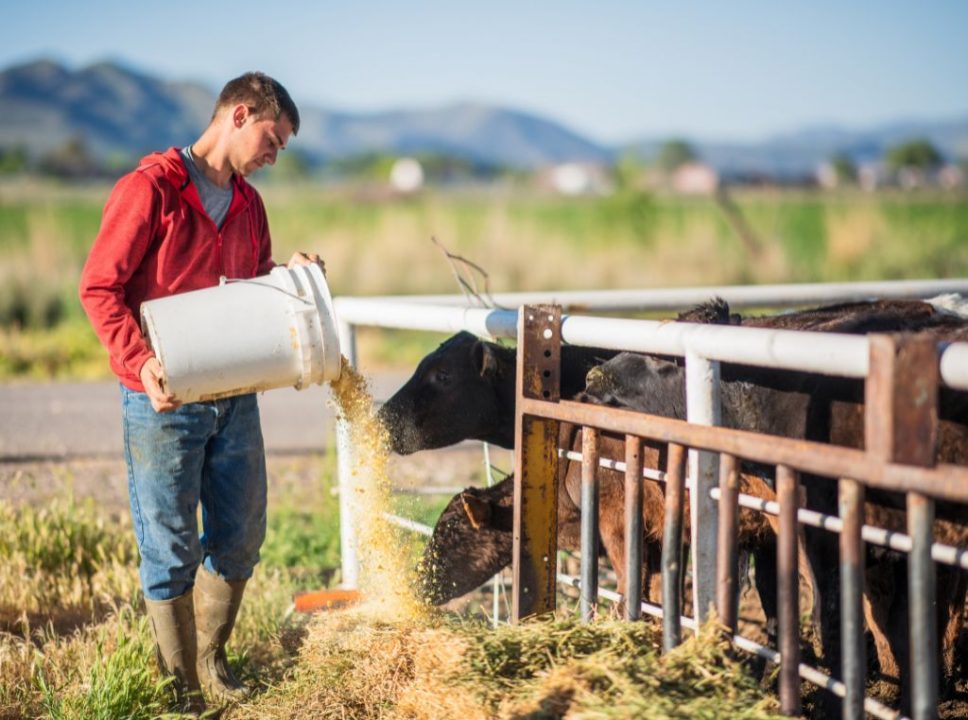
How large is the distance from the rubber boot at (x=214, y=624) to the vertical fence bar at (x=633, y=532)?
1691mm

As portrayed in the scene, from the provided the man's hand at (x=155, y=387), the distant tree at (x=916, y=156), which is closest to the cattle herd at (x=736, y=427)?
the man's hand at (x=155, y=387)

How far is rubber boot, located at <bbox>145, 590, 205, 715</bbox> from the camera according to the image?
3797 millimetres

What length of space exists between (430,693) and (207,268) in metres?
1.75

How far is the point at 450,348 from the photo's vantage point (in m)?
4.89

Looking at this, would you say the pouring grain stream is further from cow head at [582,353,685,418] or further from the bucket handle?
cow head at [582,353,685,418]

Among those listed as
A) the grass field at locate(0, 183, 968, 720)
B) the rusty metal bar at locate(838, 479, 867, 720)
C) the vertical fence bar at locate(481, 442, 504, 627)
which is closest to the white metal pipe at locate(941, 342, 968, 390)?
the rusty metal bar at locate(838, 479, 867, 720)

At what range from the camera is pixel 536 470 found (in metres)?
3.41

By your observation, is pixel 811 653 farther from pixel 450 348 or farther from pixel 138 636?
pixel 138 636

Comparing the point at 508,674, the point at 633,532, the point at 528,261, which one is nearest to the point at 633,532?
the point at 633,532

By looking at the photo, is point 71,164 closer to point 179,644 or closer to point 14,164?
point 14,164

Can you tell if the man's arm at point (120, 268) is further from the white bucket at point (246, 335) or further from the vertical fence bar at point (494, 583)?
the vertical fence bar at point (494, 583)

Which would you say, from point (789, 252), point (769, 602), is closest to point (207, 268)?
point (769, 602)

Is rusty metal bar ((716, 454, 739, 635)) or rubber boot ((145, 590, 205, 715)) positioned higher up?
rusty metal bar ((716, 454, 739, 635))

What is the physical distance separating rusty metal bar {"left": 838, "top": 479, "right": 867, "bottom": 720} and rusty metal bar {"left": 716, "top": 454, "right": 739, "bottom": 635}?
1.06 feet
